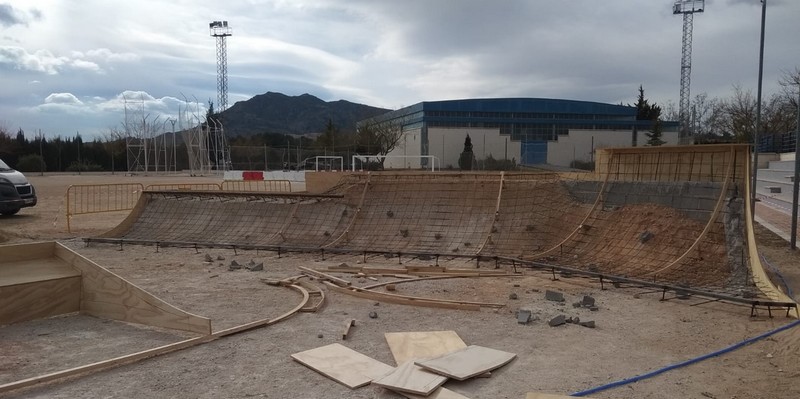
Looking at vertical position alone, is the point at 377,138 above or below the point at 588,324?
above

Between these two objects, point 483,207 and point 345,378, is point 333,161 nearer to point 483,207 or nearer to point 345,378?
point 483,207

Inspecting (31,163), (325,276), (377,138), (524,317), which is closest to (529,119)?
(377,138)

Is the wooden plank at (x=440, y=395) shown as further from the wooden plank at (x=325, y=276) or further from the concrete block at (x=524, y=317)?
the wooden plank at (x=325, y=276)

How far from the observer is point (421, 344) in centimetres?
593

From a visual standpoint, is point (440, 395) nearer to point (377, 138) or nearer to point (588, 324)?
point (588, 324)

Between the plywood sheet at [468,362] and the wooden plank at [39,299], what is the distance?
4997 mm

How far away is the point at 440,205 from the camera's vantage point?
43.8 feet

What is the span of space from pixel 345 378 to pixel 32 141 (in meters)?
66.3

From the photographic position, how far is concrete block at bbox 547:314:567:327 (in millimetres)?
6684

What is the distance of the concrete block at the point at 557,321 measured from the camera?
6684 millimetres

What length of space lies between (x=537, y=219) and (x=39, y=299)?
922cm

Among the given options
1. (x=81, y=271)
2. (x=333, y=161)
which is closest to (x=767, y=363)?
(x=81, y=271)

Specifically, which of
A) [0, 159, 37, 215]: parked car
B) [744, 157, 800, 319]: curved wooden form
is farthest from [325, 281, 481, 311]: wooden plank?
[0, 159, 37, 215]: parked car

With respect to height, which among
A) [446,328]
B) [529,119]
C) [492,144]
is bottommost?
[446,328]
